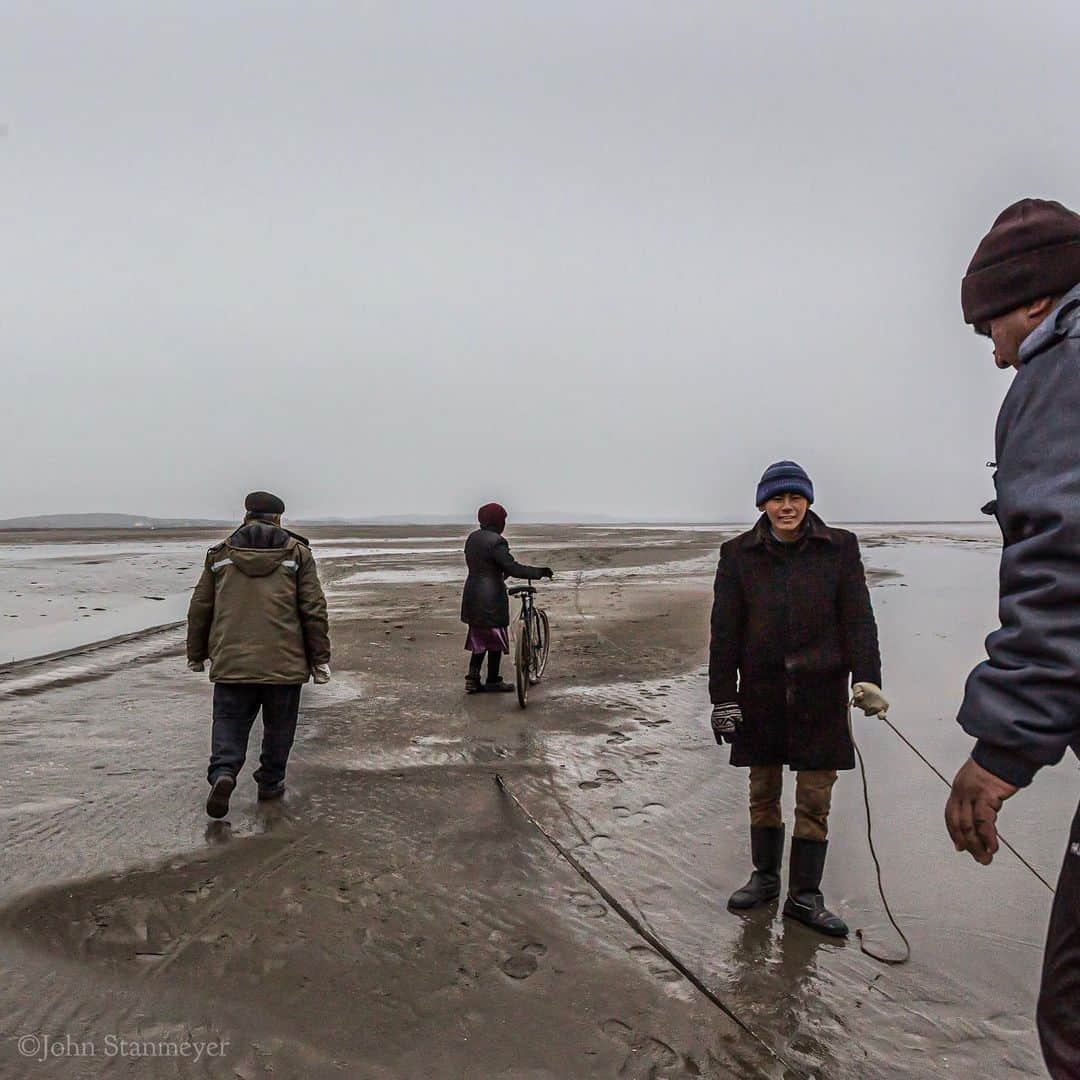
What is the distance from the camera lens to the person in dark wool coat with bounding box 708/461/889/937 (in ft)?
13.1

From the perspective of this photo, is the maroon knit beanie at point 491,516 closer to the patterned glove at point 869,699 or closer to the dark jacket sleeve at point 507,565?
the dark jacket sleeve at point 507,565

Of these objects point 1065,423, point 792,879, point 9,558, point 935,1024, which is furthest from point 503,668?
point 9,558

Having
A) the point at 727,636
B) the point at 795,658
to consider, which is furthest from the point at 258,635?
the point at 795,658

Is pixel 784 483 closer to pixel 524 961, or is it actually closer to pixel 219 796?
pixel 524 961

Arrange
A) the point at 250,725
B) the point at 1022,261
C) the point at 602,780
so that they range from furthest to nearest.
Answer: the point at 602,780 → the point at 250,725 → the point at 1022,261

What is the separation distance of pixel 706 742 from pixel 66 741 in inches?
213

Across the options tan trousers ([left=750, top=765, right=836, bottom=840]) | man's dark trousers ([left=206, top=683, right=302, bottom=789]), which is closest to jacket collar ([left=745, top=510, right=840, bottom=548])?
tan trousers ([left=750, top=765, right=836, bottom=840])

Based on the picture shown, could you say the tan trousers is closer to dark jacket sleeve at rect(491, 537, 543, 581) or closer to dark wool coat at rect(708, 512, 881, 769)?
dark wool coat at rect(708, 512, 881, 769)

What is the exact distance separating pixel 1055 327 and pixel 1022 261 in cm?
36

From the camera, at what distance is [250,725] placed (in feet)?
18.0

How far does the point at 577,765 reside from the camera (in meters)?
6.37

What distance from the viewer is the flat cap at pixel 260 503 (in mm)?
5598

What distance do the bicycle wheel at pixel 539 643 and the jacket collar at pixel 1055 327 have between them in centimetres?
703

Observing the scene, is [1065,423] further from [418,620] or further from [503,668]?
[418,620]
